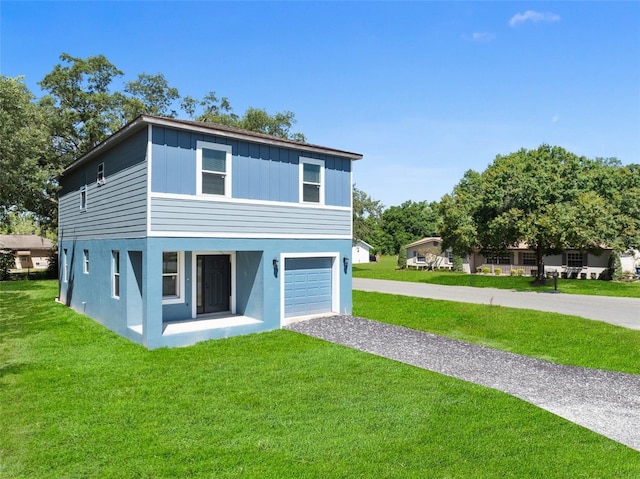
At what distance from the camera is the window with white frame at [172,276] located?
12.3 meters

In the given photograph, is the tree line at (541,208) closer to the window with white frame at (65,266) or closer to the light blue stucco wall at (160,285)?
the light blue stucco wall at (160,285)

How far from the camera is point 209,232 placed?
1112 centimetres

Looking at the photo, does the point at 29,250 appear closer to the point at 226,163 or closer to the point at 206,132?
the point at 226,163

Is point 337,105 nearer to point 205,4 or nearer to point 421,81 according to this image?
point 421,81

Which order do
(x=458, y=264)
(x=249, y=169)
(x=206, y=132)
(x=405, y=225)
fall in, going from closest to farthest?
(x=206, y=132), (x=249, y=169), (x=458, y=264), (x=405, y=225)

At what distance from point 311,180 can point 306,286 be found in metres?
3.43

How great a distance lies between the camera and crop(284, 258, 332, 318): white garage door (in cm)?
1295

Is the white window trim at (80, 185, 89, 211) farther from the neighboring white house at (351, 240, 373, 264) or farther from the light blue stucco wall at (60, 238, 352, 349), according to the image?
the neighboring white house at (351, 240, 373, 264)

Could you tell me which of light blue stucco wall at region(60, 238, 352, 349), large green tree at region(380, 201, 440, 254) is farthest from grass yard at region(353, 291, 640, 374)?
large green tree at region(380, 201, 440, 254)

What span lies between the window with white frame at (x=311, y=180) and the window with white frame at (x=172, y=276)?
423 centimetres

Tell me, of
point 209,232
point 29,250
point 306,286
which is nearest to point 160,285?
point 209,232

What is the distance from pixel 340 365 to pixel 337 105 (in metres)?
12.2

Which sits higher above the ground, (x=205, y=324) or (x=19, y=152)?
(x=19, y=152)

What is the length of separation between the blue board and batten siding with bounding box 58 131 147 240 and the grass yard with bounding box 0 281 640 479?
12.4 ft
